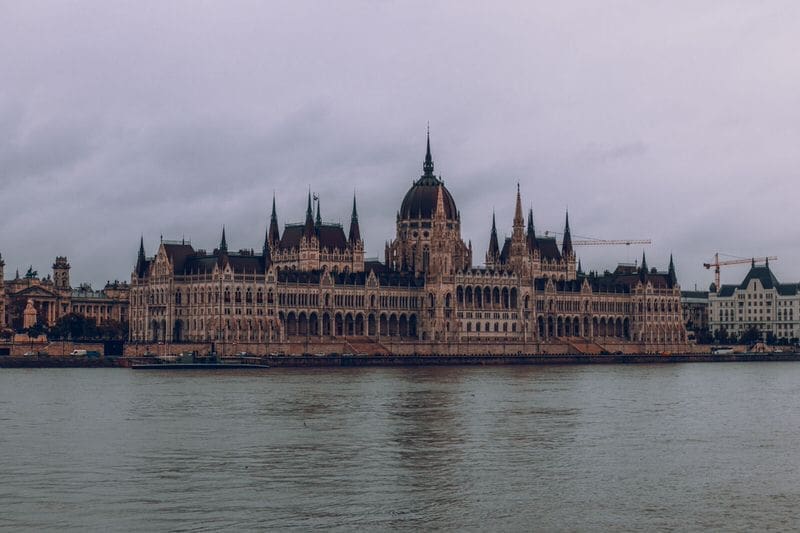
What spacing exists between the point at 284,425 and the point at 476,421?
9.69 metres

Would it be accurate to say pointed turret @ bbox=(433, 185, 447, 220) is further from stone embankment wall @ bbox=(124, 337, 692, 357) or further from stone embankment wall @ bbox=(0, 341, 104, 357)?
stone embankment wall @ bbox=(0, 341, 104, 357)

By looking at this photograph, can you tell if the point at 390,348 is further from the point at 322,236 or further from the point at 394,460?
the point at 394,460

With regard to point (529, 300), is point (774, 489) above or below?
below

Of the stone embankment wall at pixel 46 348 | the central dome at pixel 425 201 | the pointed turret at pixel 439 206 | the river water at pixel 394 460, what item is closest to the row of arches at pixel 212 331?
the stone embankment wall at pixel 46 348

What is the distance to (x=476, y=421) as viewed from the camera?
7525 centimetres

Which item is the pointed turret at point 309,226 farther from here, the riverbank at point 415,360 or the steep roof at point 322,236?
the riverbank at point 415,360

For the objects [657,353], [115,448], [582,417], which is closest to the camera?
[115,448]

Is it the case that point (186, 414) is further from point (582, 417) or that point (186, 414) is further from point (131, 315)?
point (131, 315)

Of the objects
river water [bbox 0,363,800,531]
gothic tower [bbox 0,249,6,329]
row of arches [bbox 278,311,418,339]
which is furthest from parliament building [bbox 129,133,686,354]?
river water [bbox 0,363,800,531]

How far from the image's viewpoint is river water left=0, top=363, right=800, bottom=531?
152 ft

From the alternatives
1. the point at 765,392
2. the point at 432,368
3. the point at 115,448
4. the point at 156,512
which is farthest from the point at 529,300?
the point at 156,512

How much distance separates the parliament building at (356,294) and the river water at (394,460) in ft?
203

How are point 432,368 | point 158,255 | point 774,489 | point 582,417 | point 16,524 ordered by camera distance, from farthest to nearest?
point 158,255 → point 432,368 → point 582,417 → point 774,489 → point 16,524

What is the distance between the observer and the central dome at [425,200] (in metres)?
195
